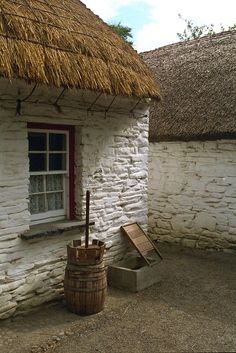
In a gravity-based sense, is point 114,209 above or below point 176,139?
below

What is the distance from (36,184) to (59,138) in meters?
0.81

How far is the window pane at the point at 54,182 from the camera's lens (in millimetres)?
6004

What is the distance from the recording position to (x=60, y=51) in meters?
5.27

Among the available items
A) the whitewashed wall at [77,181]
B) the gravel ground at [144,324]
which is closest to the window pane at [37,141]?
the whitewashed wall at [77,181]

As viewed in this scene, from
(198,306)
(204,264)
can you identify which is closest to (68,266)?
(198,306)

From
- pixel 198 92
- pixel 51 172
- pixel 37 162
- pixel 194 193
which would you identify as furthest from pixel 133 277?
pixel 198 92

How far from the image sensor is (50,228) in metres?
5.64

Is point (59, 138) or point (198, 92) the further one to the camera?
point (198, 92)

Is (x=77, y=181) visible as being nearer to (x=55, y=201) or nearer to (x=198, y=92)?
(x=55, y=201)

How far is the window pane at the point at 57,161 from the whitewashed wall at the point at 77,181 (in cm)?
22

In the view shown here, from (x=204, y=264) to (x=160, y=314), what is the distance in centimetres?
271

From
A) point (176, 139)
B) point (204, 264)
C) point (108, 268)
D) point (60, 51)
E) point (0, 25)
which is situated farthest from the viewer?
point (176, 139)

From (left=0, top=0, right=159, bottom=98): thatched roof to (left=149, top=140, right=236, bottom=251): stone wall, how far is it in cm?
253

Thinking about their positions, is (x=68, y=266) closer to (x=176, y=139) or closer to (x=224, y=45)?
(x=176, y=139)
